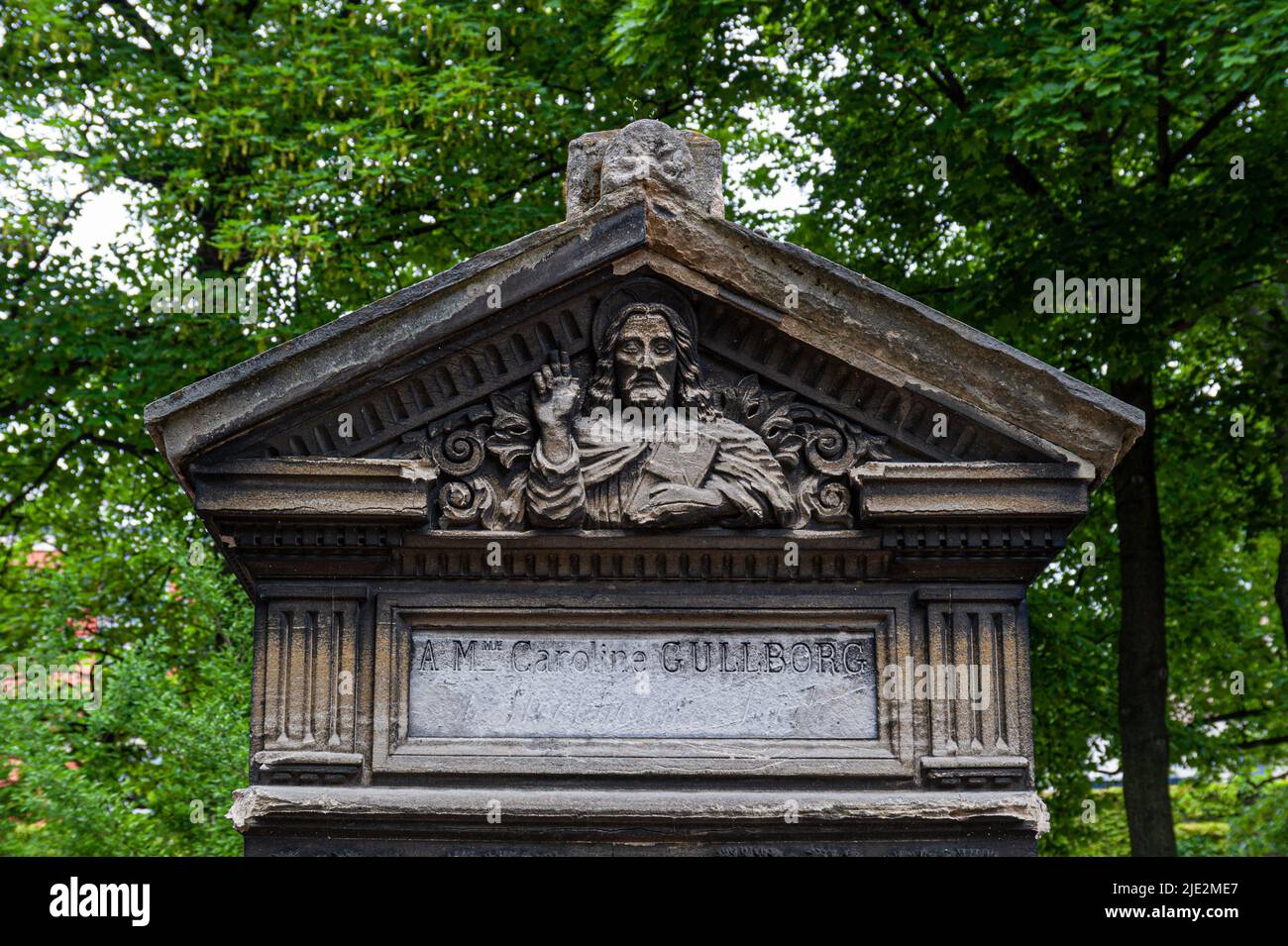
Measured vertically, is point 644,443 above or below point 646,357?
below

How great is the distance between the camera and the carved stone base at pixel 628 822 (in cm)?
566

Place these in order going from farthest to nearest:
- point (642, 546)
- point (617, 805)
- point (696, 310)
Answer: point (696, 310) → point (642, 546) → point (617, 805)

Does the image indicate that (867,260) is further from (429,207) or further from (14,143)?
(14,143)

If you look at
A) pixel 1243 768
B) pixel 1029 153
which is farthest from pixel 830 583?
pixel 1243 768

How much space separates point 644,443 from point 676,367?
1.10 ft

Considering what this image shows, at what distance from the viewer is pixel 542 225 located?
14.1 metres

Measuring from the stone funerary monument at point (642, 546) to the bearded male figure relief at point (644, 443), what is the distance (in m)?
0.01

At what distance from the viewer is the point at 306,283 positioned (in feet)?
46.5

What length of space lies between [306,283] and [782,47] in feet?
17.6
